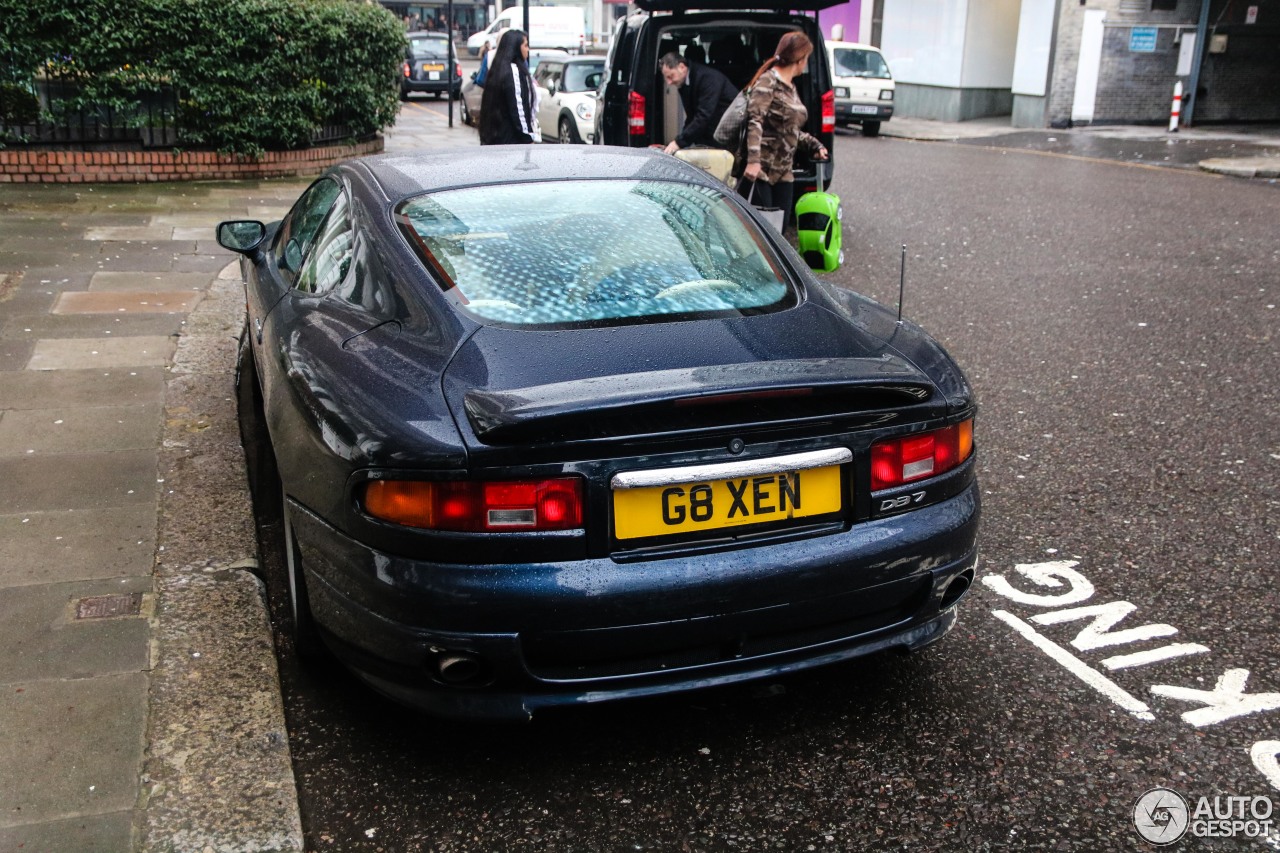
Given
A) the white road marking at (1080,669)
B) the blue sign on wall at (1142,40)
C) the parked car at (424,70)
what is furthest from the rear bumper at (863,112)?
the white road marking at (1080,669)

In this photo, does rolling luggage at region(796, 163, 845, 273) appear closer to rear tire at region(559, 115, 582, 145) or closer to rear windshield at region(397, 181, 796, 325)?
rear windshield at region(397, 181, 796, 325)

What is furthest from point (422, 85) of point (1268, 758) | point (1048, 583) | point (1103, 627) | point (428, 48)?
point (1268, 758)

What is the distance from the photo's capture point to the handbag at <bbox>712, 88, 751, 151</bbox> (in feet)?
26.9

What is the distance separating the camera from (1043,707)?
326 centimetres

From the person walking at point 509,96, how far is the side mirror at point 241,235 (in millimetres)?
5678

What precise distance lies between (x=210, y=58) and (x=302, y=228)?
9195mm

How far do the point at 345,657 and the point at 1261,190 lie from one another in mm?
14222

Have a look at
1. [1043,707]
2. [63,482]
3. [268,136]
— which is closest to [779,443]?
[1043,707]

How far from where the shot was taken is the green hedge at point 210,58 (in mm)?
12078

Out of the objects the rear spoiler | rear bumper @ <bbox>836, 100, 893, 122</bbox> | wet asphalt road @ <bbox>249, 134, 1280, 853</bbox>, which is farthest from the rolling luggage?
rear bumper @ <bbox>836, 100, 893, 122</bbox>

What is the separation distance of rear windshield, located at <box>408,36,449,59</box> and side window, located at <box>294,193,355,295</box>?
29543mm

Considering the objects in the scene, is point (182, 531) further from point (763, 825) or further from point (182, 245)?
point (182, 245)

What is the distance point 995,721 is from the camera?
10.5ft

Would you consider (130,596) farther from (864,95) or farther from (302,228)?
(864,95)
